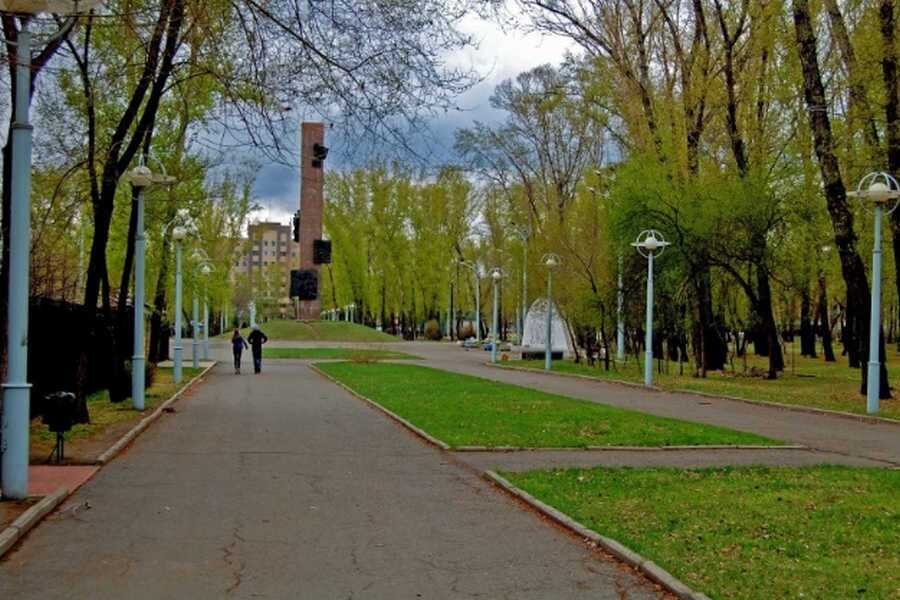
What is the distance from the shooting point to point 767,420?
69.3 ft

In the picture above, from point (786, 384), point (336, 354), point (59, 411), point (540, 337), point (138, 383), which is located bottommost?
point (786, 384)

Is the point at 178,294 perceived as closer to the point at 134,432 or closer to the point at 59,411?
the point at 134,432

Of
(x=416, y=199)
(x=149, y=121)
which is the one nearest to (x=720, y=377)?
(x=149, y=121)

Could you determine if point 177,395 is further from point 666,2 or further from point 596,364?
point 596,364

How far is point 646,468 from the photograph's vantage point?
13.1m

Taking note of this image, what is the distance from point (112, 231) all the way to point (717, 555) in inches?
1218

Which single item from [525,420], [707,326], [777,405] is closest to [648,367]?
[707,326]

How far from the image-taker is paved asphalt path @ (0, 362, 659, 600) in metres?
7.18

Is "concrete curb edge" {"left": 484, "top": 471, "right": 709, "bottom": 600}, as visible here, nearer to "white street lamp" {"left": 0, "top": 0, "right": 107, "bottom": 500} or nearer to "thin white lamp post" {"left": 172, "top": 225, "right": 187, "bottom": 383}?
"white street lamp" {"left": 0, "top": 0, "right": 107, "bottom": 500}

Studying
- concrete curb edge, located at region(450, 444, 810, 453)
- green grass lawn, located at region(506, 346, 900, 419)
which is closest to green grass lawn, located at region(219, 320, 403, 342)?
green grass lawn, located at region(506, 346, 900, 419)

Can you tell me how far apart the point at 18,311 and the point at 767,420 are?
15255 mm

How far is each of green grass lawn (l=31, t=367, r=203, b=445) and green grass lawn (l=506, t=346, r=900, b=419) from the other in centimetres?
1436

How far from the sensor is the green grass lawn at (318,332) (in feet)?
265

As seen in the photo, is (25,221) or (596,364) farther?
(596,364)
